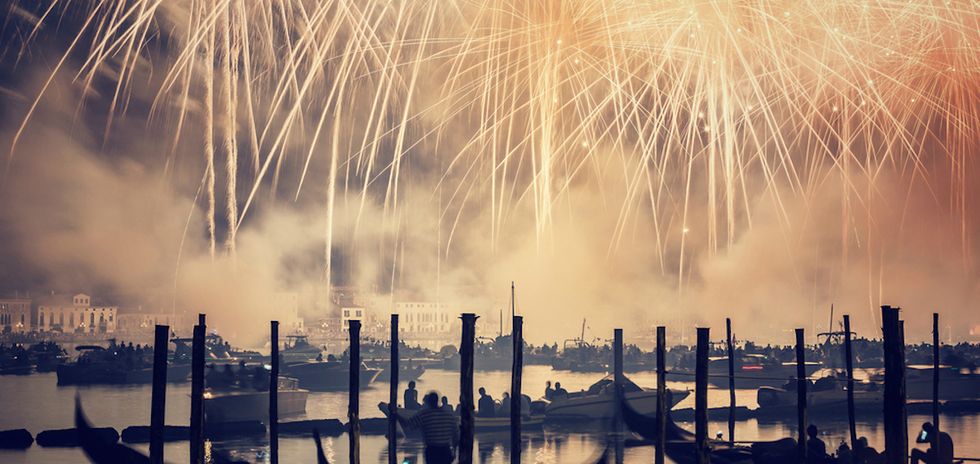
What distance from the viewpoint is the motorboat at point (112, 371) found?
90438mm

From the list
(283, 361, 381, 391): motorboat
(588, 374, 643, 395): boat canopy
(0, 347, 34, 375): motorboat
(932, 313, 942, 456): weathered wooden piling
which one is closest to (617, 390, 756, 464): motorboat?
(932, 313, 942, 456): weathered wooden piling

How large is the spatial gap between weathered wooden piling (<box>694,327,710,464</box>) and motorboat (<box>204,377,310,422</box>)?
1101 inches

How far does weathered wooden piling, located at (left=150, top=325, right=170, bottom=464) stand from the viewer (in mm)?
23906

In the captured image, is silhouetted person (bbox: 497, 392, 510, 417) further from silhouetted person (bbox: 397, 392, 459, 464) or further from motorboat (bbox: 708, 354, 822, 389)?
motorboat (bbox: 708, 354, 822, 389)

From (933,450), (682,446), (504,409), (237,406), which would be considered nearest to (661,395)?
(682,446)

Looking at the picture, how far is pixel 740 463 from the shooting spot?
23.6 metres

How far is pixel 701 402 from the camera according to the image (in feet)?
74.5

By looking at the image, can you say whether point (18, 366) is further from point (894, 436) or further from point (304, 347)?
point (894, 436)

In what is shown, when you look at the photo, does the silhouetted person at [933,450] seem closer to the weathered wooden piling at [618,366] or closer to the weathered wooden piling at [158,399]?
the weathered wooden piling at [158,399]

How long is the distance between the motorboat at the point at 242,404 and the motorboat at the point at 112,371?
42473mm

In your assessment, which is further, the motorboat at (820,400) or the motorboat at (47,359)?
the motorboat at (47,359)

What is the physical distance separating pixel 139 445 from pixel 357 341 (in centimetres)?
1654

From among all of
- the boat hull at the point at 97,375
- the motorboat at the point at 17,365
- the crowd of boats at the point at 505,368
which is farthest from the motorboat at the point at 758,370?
the motorboat at the point at 17,365

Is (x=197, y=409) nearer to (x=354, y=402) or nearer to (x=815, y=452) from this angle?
(x=354, y=402)
